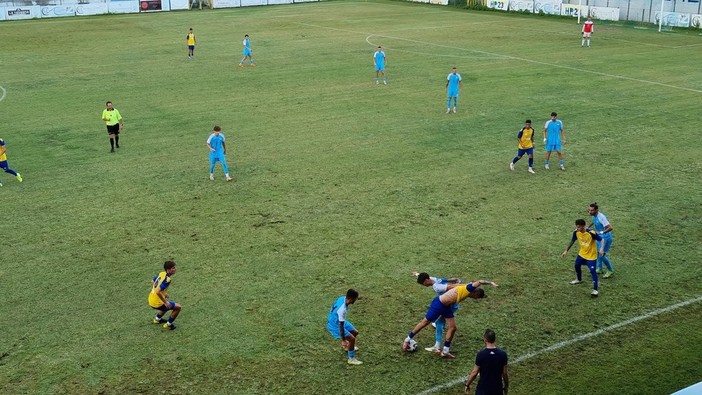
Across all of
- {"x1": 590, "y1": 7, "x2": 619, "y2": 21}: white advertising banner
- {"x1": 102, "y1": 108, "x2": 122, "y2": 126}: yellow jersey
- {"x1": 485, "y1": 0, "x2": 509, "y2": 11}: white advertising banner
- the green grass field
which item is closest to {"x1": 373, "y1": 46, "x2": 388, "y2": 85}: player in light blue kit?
the green grass field

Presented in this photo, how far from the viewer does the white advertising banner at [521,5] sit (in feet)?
218

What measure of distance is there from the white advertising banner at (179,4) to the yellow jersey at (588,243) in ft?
216

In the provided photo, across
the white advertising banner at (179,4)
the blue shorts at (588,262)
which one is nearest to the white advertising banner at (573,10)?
the white advertising banner at (179,4)

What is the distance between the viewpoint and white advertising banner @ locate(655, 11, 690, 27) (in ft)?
182

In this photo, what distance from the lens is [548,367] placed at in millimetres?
13484

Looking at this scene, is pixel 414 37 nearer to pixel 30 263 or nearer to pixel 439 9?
pixel 439 9

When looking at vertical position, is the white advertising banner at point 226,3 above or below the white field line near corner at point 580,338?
above

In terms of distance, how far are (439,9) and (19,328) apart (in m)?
62.6

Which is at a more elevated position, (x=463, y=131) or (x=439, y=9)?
(x=439, y=9)

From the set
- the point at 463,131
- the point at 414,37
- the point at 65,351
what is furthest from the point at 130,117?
the point at 414,37

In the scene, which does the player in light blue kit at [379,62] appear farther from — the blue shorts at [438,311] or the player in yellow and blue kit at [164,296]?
the blue shorts at [438,311]

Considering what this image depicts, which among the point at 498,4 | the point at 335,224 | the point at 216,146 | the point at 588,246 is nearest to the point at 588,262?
the point at 588,246

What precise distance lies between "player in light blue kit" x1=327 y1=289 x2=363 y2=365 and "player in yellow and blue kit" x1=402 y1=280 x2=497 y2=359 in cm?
106

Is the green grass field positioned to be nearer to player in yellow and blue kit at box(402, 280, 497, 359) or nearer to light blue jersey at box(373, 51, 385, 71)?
player in yellow and blue kit at box(402, 280, 497, 359)
